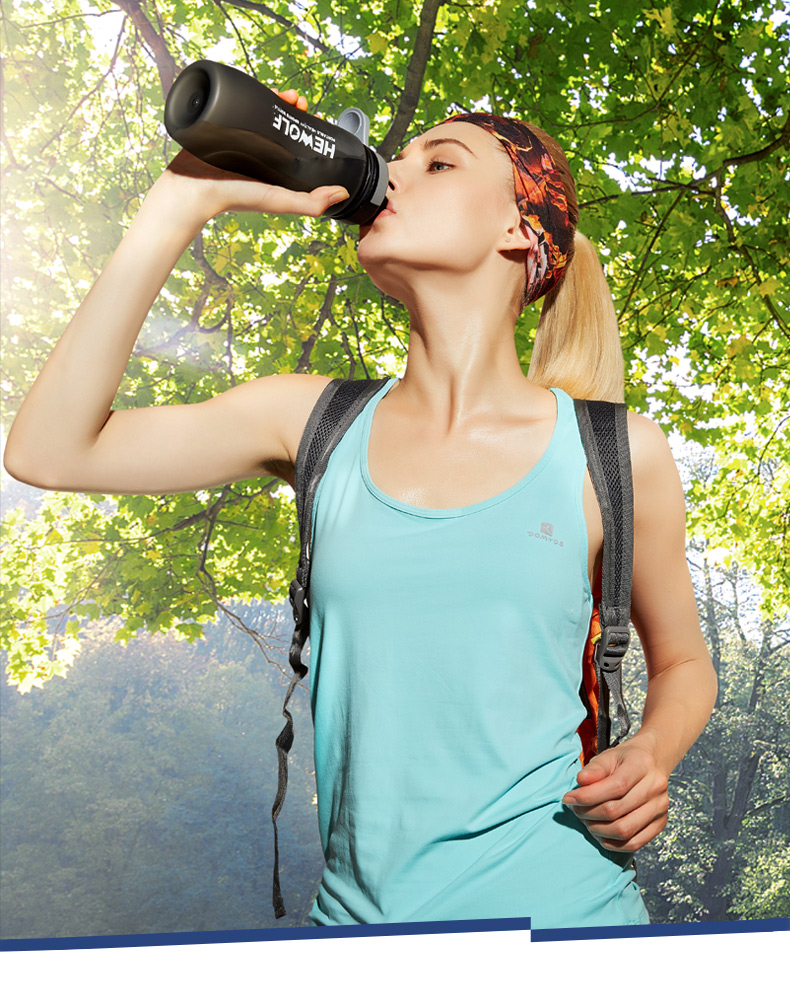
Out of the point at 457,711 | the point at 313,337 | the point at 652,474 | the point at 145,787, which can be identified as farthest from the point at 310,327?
the point at 145,787

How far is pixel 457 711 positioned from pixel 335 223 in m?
2.74

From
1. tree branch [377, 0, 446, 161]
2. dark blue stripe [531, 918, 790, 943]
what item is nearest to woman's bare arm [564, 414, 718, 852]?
dark blue stripe [531, 918, 790, 943]

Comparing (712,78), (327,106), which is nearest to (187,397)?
(327,106)


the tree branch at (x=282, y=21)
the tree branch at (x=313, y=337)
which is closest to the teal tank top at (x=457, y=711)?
the tree branch at (x=313, y=337)

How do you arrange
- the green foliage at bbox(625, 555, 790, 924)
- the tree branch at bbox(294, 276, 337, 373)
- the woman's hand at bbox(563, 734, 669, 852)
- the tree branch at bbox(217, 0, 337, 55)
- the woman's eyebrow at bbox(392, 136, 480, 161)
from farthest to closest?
the green foliage at bbox(625, 555, 790, 924), the tree branch at bbox(294, 276, 337, 373), the tree branch at bbox(217, 0, 337, 55), the woman's eyebrow at bbox(392, 136, 480, 161), the woman's hand at bbox(563, 734, 669, 852)

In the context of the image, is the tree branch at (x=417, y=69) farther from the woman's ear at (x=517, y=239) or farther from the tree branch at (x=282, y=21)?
the woman's ear at (x=517, y=239)

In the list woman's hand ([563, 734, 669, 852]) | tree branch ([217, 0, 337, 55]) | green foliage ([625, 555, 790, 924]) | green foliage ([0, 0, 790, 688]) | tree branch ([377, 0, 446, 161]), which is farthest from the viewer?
green foliage ([625, 555, 790, 924])

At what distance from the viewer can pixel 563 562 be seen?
0.71m

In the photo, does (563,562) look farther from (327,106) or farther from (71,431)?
(327,106)

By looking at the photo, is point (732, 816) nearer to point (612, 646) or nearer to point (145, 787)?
point (145, 787)

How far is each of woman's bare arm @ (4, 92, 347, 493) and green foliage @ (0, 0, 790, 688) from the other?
1643 millimetres

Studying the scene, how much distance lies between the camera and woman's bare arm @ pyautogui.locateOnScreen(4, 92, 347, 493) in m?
0.70

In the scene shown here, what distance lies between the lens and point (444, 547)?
2.29 ft

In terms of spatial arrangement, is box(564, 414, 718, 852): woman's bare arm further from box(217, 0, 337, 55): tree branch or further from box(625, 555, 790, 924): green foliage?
box(625, 555, 790, 924): green foliage
